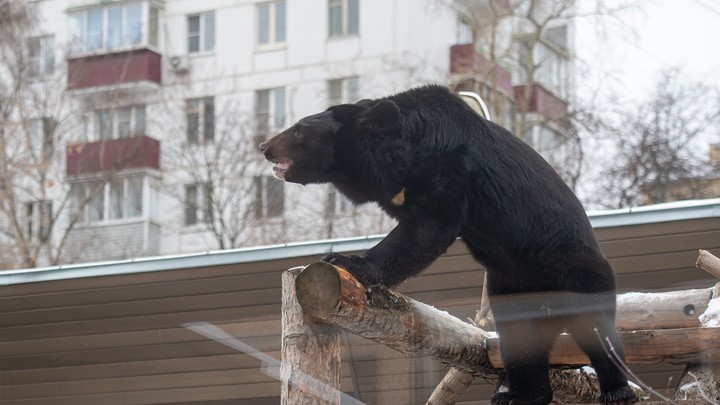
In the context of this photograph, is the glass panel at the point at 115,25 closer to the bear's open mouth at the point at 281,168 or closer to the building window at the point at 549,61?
the building window at the point at 549,61

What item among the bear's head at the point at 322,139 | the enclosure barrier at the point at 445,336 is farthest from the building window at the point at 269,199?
the bear's head at the point at 322,139

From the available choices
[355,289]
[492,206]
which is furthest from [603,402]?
[355,289]

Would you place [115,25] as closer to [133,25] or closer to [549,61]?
[133,25]

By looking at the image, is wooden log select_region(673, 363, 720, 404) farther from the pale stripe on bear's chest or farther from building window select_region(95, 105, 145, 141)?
building window select_region(95, 105, 145, 141)

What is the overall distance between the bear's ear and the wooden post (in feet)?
3.25

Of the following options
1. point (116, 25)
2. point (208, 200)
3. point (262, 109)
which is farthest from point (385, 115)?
point (116, 25)

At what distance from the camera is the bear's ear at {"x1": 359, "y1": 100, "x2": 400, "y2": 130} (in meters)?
5.39

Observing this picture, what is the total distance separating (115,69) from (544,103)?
39.6 ft

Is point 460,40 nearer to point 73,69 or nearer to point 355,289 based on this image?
point 73,69

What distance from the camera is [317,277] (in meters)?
4.54

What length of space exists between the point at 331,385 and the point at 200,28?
28.7 meters

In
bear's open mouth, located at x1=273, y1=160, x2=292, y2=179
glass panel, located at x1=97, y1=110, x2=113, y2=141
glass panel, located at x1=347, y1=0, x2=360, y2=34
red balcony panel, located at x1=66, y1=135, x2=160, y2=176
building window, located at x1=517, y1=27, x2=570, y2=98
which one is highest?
glass panel, located at x1=347, y1=0, x2=360, y2=34

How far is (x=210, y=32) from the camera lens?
32.4 meters

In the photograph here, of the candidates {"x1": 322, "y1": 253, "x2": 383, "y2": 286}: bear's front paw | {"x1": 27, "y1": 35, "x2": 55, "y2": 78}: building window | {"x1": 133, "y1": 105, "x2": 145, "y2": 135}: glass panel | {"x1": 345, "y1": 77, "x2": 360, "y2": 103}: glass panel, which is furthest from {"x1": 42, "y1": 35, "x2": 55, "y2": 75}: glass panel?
{"x1": 322, "y1": 253, "x2": 383, "y2": 286}: bear's front paw
